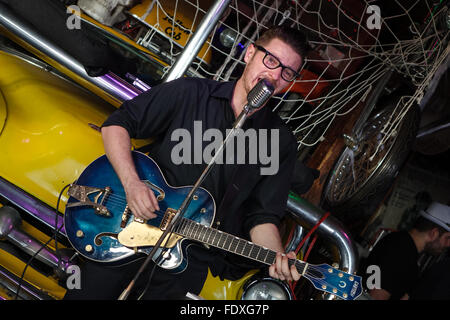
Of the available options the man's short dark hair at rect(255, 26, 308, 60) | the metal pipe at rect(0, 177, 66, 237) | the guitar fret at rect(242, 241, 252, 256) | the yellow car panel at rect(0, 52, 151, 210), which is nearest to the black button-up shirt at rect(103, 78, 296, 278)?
the guitar fret at rect(242, 241, 252, 256)

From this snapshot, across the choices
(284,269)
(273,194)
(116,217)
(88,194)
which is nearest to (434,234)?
(273,194)

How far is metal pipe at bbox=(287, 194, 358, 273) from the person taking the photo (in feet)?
7.96

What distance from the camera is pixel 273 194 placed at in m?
2.02

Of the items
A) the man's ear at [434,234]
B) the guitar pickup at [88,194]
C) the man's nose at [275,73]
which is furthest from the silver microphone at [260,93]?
the man's ear at [434,234]

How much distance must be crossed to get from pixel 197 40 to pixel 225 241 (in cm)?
123

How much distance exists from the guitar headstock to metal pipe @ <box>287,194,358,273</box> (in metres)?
0.79

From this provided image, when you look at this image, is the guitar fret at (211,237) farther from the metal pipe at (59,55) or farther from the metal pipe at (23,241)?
the metal pipe at (59,55)

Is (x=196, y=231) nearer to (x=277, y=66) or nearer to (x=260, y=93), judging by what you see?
Result: (x=260, y=93)

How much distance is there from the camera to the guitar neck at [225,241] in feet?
5.55

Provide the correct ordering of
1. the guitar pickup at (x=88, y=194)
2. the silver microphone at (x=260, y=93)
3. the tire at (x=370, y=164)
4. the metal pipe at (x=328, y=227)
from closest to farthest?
1. the silver microphone at (x=260, y=93)
2. the guitar pickup at (x=88, y=194)
3. the metal pipe at (x=328, y=227)
4. the tire at (x=370, y=164)

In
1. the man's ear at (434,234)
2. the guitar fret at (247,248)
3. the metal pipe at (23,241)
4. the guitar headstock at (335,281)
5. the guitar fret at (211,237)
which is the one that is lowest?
the metal pipe at (23,241)
